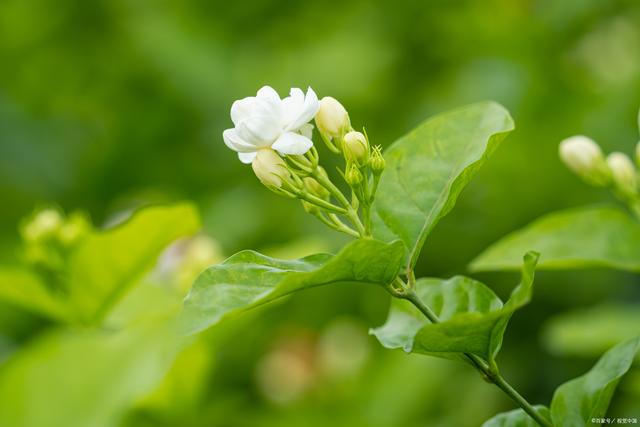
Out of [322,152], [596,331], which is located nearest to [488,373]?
[596,331]

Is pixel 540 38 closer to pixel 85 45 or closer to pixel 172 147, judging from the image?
pixel 172 147

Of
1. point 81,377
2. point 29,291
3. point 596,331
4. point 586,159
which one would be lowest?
point 596,331

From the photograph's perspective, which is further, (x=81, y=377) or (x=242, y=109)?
(x=81, y=377)

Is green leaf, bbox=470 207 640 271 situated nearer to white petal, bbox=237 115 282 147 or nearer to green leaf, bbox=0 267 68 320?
A: white petal, bbox=237 115 282 147

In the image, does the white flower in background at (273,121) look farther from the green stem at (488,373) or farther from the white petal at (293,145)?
the green stem at (488,373)

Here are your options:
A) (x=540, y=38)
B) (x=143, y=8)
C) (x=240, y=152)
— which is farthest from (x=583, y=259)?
(x=143, y=8)

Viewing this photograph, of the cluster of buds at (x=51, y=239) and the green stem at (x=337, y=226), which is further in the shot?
the cluster of buds at (x=51, y=239)

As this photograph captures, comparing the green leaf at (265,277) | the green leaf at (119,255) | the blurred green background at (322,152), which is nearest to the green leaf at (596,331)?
Answer: the blurred green background at (322,152)

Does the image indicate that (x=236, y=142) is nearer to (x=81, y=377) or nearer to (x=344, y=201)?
(x=344, y=201)

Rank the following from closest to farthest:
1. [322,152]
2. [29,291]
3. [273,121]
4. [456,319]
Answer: [456,319] → [273,121] → [29,291] → [322,152]
